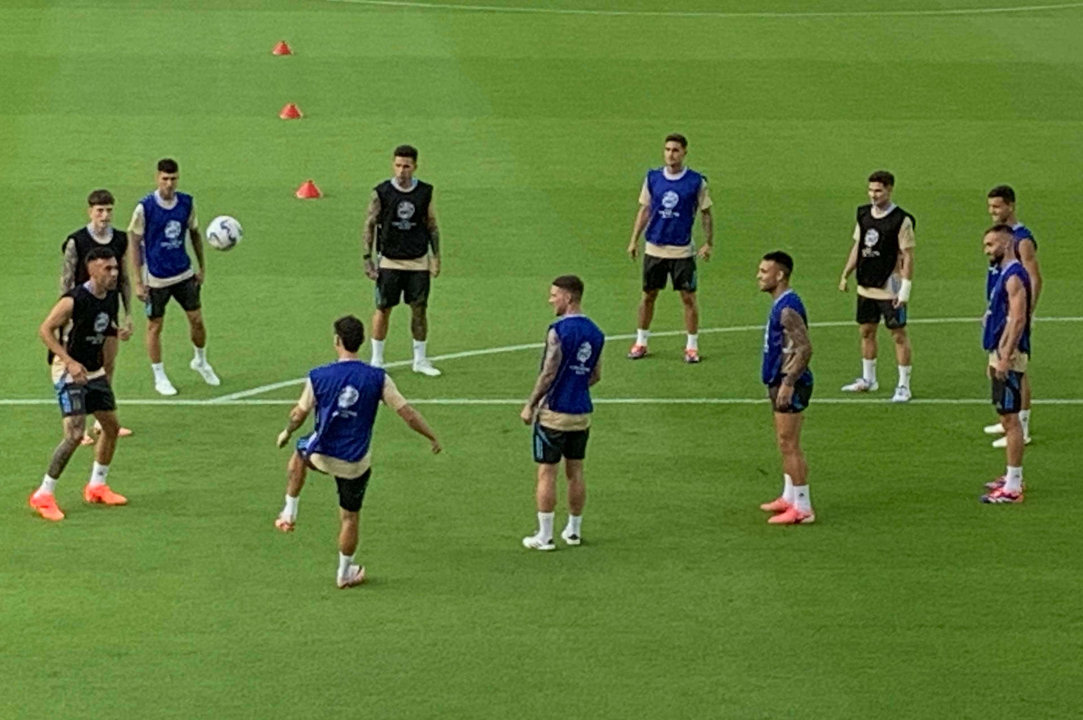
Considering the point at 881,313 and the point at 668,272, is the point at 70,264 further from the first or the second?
the point at 881,313

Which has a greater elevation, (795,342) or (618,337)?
(618,337)

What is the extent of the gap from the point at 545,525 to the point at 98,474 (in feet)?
12.9

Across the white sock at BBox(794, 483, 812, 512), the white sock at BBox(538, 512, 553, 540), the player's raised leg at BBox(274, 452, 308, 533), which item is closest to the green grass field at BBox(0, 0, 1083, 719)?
the white sock at BBox(538, 512, 553, 540)

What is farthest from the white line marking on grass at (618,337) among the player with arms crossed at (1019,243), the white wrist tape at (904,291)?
the player with arms crossed at (1019,243)

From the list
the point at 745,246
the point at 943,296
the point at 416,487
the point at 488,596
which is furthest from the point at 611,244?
the point at 488,596

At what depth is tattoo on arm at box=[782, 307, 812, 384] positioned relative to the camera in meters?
18.1

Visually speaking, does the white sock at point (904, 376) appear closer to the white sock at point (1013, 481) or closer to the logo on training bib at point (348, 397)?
the white sock at point (1013, 481)

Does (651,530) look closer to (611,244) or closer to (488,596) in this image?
(488,596)

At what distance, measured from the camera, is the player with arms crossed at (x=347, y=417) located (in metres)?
16.3

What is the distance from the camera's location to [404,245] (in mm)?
22969

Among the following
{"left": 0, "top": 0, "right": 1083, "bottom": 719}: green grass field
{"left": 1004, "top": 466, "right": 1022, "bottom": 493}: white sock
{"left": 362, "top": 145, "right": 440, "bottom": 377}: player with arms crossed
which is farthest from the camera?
{"left": 362, "top": 145, "right": 440, "bottom": 377}: player with arms crossed

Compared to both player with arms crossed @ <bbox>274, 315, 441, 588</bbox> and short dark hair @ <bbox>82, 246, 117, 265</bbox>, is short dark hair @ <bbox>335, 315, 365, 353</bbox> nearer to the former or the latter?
player with arms crossed @ <bbox>274, 315, 441, 588</bbox>

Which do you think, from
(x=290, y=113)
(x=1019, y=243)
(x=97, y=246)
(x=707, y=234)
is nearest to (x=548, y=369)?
(x=97, y=246)

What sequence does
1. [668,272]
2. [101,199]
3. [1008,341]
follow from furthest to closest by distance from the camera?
[668,272], [101,199], [1008,341]
